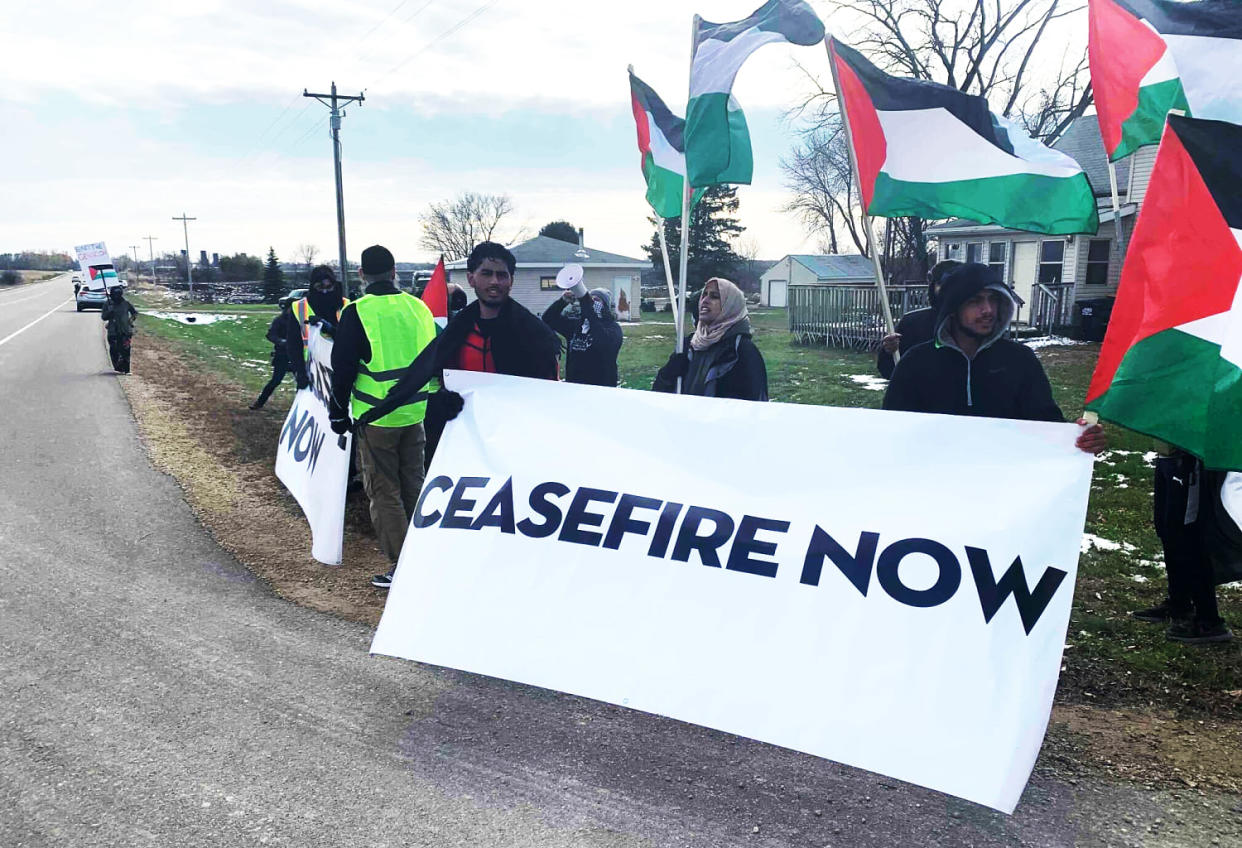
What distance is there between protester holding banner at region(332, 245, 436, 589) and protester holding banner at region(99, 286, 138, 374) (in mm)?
12155

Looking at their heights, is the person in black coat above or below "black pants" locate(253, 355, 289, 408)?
above

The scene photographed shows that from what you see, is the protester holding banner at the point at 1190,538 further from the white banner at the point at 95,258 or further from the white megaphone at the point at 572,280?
the white banner at the point at 95,258

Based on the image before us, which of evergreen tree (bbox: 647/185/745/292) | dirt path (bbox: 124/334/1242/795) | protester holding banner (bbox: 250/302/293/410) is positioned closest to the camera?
dirt path (bbox: 124/334/1242/795)

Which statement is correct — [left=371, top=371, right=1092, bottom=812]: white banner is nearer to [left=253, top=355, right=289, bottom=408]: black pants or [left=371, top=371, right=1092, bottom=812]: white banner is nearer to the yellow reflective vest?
the yellow reflective vest

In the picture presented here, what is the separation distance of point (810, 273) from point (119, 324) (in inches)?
2072

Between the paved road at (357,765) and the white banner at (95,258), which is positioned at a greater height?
the white banner at (95,258)

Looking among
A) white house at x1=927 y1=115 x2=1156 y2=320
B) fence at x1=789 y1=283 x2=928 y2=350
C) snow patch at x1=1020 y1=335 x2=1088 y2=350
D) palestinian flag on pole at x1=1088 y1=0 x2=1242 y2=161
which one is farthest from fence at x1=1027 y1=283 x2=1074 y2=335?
palestinian flag on pole at x1=1088 y1=0 x2=1242 y2=161

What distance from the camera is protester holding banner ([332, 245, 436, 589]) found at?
4.95 metres

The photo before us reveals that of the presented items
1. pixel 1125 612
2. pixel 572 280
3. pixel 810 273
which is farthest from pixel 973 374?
pixel 810 273

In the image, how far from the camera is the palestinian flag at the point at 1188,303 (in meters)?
2.87

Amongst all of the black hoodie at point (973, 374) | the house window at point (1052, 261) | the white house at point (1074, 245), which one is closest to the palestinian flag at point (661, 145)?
the black hoodie at point (973, 374)

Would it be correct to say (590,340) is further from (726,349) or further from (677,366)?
(726,349)

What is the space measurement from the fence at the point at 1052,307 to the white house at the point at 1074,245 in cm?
5

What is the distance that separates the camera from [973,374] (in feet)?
12.6
